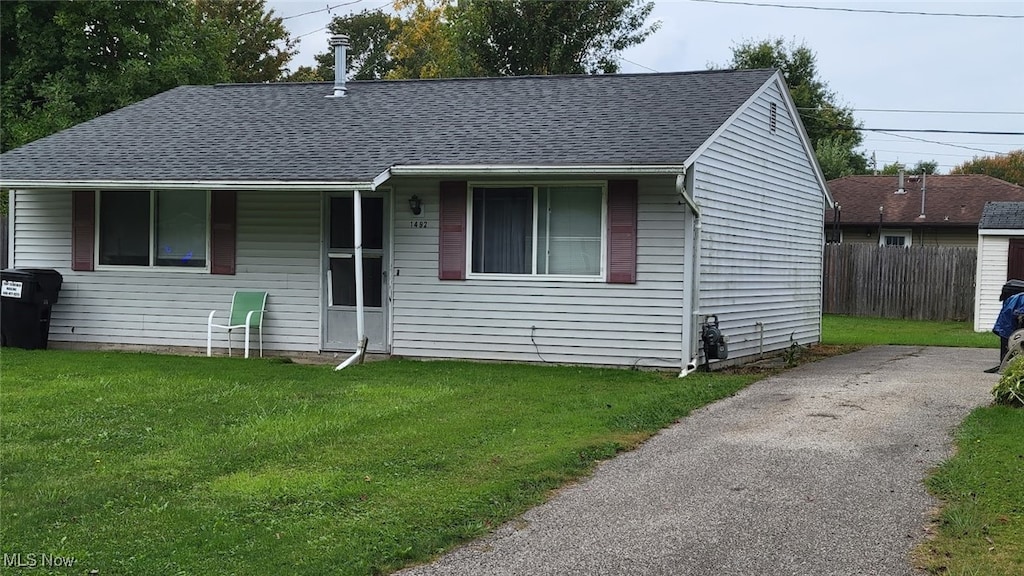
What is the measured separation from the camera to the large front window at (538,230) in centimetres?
1248

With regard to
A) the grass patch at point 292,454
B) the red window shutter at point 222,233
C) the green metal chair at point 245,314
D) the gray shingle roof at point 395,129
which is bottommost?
the grass patch at point 292,454

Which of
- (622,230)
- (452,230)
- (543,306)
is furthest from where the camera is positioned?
(452,230)

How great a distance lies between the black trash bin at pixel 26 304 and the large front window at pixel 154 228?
78 centimetres

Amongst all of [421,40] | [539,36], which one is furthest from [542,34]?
[421,40]

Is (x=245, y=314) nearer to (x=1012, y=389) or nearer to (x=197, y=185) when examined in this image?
(x=197, y=185)

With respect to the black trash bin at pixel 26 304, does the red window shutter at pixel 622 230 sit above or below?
above

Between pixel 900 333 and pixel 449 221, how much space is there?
11.2 metres

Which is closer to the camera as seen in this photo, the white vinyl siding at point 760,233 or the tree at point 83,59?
the white vinyl siding at point 760,233

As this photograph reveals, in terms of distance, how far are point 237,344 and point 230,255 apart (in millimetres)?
1172

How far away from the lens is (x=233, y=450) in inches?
283

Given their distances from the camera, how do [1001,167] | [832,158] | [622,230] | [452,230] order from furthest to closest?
[1001,167]
[832,158]
[452,230]
[622,230]

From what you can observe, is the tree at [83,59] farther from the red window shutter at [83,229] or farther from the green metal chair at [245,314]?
the green metal chair at [245,314]

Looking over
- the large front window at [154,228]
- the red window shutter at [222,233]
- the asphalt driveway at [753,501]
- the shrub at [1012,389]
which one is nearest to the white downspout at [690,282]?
the asphalt driveway at [753,501]

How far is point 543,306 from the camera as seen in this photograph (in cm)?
1259
